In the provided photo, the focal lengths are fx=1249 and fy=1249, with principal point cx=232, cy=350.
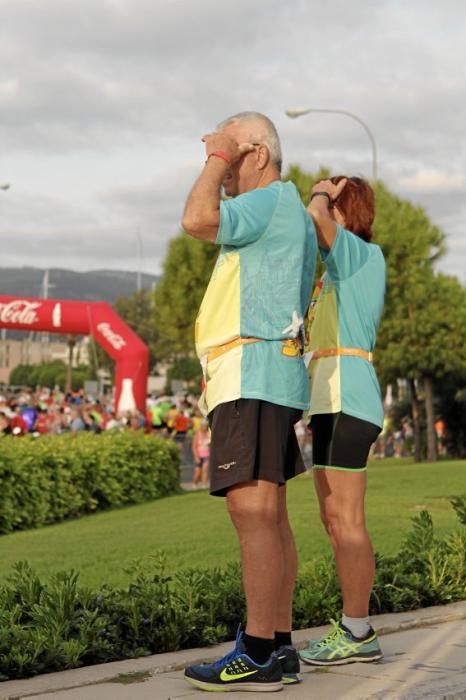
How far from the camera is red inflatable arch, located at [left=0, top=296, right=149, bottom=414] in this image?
31.1 meters

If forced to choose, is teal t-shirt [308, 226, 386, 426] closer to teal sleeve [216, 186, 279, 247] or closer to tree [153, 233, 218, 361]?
teal sleeve [216, 186, 279, 247]

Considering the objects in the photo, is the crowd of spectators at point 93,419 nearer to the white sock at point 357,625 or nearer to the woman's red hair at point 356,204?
the woman's red hair at point 356,204

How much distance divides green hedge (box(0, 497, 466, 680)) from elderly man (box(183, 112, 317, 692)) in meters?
0.64

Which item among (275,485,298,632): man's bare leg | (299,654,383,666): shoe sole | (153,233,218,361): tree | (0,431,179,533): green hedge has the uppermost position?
(153,233,218,361): tree

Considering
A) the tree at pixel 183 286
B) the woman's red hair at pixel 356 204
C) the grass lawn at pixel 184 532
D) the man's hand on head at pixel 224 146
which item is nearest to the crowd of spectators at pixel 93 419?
the grass lawn at pixel 184 532

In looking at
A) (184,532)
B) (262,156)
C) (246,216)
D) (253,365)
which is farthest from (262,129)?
(184,532)

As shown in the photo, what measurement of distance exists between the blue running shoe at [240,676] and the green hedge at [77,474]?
1134 cm

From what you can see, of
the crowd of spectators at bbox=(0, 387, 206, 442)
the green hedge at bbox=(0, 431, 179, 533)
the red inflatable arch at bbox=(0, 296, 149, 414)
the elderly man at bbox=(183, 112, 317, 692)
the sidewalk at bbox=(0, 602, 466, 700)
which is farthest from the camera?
the red inflatable arch at bbox=(0, 296, 149, 414)

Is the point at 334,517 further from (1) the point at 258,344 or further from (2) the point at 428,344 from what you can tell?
(2) the point at 428,344

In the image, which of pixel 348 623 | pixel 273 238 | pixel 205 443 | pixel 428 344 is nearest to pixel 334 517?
pixel 348 623

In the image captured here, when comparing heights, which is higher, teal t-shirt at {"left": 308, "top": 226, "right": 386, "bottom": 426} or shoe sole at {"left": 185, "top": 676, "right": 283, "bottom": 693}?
teal t-shirt at {"left": 308, "top": 226, "right": 386, "bottom": 426}

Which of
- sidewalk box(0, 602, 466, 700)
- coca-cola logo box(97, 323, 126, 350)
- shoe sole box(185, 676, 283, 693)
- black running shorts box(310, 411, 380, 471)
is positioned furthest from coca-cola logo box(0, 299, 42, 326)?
shoe sole box(185, 676, 283, 693)

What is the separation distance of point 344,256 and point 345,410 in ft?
2.02

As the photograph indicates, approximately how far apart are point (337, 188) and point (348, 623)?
5.79ft
